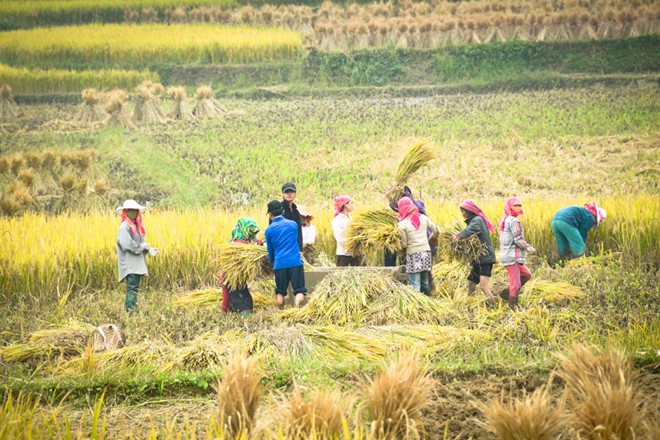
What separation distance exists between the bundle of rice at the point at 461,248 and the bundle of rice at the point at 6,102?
11198mm

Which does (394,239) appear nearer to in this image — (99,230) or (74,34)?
(99,230)

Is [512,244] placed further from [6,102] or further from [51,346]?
[6,102]

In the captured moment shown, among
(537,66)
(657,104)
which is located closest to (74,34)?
(537,66)

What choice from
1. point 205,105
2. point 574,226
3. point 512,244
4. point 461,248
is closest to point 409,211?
point 461,248

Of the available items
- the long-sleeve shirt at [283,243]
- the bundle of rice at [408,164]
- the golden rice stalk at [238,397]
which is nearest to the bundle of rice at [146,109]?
the bundle of rice at [408,164]

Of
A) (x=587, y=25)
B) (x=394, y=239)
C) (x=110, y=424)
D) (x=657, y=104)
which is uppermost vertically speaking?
(x=587, y=25)

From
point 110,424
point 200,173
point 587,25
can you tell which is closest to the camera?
point 110,424

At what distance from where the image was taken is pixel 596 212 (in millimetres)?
→ 9375

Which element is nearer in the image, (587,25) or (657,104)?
(657,104)

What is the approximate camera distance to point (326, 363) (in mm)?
5980

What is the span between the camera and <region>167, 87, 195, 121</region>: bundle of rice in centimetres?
1731

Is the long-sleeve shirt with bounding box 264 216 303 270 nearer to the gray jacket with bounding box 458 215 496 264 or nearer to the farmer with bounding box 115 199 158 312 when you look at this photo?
the farmer with bounding box 115 199 158 312

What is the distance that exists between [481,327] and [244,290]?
2091 mm

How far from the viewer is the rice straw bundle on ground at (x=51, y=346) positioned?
6.66 metres
